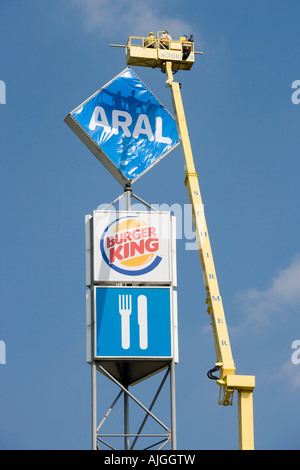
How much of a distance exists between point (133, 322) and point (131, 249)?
3.44 meters

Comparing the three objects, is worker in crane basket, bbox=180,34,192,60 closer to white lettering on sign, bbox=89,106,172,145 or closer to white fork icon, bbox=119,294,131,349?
white lettering on sign, bbox=89,106,172,145

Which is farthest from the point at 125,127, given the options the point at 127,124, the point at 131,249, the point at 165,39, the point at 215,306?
the point at 215,306

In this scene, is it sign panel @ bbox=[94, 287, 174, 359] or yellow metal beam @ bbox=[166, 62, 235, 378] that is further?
yellow metal beam @ bbox=[166, 62, 235, 378]

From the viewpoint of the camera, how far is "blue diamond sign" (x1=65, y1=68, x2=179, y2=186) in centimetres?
5431

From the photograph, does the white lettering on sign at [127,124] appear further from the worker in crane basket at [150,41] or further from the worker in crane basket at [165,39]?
the worker in crane basket at [165,39]

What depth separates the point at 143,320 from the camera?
1959 inches

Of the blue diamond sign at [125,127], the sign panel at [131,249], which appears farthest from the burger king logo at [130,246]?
the blue diamond sign at [125,127]

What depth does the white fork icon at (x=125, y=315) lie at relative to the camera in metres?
49.2

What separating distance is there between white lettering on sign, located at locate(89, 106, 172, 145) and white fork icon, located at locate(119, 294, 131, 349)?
9036mm

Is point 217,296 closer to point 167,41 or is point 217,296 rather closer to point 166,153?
point 166,153

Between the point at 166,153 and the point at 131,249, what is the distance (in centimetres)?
664

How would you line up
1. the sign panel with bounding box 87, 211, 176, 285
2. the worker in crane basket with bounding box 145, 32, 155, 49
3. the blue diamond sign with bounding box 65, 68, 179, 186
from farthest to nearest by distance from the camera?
the worker in crane basket with bounding box 145, 32, 155, 49
the blue diamond sign with bounding box 65, 68, 179, 186
the sign panel with bounding box 87, 211, 176, 285

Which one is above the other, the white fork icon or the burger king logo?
the burger king logo

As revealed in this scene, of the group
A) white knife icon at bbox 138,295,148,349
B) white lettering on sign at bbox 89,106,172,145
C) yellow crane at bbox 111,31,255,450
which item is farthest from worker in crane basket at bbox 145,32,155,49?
white knife icon at bbox 138,295,148,349
